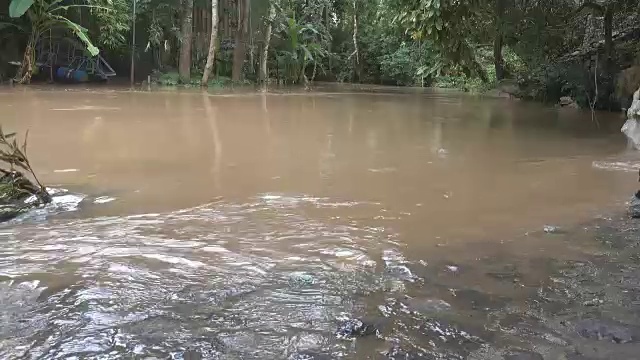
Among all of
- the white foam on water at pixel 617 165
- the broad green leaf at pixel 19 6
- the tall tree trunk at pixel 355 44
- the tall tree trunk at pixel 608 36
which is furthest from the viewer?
the tall tree trunk at pixel 355 44

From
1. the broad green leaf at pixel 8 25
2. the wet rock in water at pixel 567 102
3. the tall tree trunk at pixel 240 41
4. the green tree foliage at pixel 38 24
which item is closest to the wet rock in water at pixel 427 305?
the wet rock in water at pixel 567 102

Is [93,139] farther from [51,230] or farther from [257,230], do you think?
[257,230]

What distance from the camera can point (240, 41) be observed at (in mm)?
20844

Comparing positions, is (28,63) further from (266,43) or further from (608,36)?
(608,36)

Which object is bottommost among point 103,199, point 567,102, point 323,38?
point 103,199

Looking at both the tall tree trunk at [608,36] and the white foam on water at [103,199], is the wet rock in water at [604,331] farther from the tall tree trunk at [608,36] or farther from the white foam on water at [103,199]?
the tall tree trunk at [608,36]

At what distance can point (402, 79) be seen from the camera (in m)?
31.2

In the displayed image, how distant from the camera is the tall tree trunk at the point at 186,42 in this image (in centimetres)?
1984

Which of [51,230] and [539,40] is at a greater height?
[539,40]

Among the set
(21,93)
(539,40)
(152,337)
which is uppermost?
(539,40)

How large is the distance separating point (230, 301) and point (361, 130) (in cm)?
717

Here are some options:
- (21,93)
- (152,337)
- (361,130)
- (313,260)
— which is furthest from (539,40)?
(152,337)

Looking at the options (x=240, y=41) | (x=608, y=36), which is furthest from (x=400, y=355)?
(x=240, y=41)

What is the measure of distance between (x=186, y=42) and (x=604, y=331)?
19.5 meters
